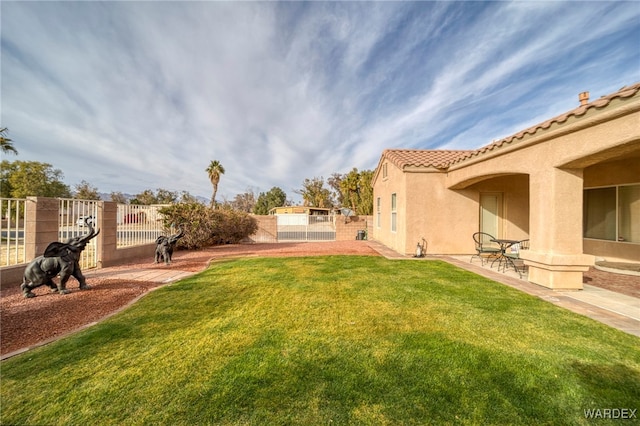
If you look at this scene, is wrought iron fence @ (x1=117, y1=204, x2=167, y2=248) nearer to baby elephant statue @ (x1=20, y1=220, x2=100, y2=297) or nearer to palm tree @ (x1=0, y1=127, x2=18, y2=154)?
baby elephant statue @ (x1=20, y1=220, x2=100, y2=297)

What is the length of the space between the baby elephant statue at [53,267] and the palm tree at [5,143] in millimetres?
16493

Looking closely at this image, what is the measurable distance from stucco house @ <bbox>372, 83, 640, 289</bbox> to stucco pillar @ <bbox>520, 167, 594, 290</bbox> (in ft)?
0.06

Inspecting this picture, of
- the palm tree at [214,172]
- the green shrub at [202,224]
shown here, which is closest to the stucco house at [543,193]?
the green shrub at [202,224]

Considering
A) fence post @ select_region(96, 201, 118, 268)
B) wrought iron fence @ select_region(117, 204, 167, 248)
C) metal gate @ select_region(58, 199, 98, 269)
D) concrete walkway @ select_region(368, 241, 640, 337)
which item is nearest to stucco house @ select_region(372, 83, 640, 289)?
concrete walkway @ select_region(368, 241, 640, 337)

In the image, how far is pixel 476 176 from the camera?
7652 millimetres

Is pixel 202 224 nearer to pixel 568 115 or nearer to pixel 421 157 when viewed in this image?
pixel 421 157

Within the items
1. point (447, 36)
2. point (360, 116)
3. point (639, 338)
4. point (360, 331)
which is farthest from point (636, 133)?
point (360, 116)

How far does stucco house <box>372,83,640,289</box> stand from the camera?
452cm

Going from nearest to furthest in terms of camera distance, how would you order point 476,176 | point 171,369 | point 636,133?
1. point 171,369
2. point 636,133
3. point 476,176

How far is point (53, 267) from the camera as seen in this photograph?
4820 mm

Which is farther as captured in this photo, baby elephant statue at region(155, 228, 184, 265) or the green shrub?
the green shrub

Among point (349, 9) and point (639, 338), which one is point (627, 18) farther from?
point (639, 338)

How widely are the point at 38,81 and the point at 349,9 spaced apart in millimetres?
11921

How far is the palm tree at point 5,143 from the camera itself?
13.6 metres
